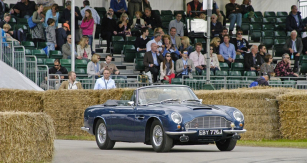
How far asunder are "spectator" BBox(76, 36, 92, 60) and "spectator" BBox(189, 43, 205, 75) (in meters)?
3.90

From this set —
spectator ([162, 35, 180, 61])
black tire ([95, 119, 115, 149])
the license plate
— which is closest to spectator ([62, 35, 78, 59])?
spectator ([162, 35, 180, 61])

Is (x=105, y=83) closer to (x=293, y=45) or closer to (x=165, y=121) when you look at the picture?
(x=165, y=121)

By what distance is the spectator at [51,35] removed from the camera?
73.6 ft

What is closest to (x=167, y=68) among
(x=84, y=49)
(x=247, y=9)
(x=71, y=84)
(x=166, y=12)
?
(x=84, y=49)

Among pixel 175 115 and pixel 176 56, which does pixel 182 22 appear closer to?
pixel 176 56

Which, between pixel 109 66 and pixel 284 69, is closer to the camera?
pixel 109 66

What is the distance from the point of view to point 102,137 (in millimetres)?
12922

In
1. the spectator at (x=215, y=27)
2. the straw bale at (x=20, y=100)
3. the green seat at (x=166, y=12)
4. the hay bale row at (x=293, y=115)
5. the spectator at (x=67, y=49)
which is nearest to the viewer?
the hay bale row at (x=293, y=115)

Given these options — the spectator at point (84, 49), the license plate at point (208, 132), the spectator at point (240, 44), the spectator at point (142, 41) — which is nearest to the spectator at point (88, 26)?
the spectator at point (84, 49)

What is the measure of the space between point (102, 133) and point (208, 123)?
2.87 metres

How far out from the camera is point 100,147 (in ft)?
42.3

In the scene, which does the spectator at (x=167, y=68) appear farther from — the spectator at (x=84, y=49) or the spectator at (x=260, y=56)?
the spectator at (x=260, y=56)

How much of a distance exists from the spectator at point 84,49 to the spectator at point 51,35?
3.39 ft

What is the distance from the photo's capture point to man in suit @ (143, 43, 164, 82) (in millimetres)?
21530
